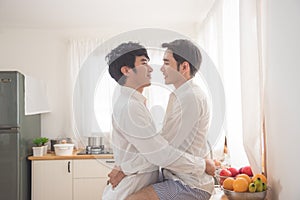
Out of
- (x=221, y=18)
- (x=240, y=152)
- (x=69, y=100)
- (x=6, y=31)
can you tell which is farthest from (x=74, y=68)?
(x=240, y=152)

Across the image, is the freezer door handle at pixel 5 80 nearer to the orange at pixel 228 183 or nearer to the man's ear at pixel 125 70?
the orange at pixel 228 183

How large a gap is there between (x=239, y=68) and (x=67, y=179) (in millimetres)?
2102

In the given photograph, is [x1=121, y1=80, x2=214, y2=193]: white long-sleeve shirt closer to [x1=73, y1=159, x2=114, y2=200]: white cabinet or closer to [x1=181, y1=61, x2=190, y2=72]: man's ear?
[x1=181, y1=61, x2=190, y2=72]: man's ear

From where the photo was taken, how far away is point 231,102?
2.37 m

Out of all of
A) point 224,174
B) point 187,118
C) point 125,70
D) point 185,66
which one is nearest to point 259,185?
point 224,174

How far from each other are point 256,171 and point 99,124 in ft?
3.34

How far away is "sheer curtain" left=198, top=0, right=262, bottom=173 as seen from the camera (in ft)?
5.80

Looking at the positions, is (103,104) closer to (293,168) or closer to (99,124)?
(99,124)

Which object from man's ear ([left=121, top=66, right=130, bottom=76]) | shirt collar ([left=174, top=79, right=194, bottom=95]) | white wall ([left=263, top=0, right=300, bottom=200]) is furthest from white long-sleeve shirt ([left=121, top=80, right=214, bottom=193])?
white wall ([left=263, top=0, right=300, bottom=200])

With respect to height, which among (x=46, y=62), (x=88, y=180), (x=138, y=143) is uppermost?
(x=46, y=62)

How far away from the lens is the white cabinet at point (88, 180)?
342 cm

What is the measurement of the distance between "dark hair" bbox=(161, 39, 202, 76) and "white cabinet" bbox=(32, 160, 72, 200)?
2.58m

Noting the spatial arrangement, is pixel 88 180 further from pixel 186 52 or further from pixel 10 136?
pixel 186 52

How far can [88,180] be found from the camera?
3.43m
